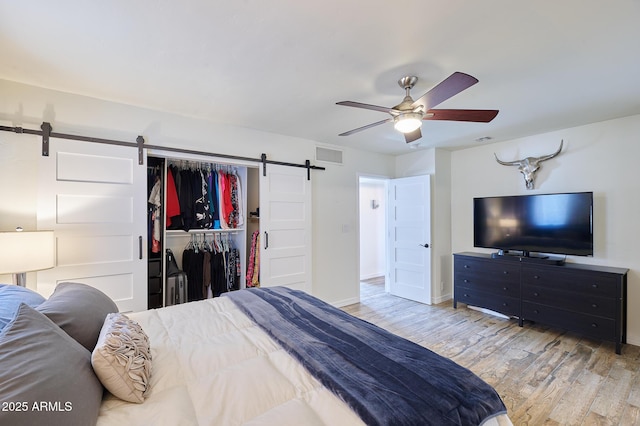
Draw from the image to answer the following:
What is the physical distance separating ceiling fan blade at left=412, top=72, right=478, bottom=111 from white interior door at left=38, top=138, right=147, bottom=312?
2.65m

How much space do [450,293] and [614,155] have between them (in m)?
2.72

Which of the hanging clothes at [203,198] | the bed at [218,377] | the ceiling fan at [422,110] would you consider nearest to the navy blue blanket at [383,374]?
the bed at [218,377]

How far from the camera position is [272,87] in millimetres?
2357

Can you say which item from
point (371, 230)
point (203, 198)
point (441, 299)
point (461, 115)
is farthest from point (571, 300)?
point (203, 198)

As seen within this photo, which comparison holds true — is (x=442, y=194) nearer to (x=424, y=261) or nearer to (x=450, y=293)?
(x=424, y=261)

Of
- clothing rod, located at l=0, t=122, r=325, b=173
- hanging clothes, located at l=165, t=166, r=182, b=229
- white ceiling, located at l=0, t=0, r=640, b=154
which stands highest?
white ceiling, located at l=0, t=0, r=640, b=154

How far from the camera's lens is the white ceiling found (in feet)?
4.87

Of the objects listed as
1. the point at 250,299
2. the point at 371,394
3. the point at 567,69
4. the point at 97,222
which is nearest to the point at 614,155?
the point at 567,69

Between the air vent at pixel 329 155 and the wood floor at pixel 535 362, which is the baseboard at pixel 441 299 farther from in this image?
the air vent at pixel 329 155

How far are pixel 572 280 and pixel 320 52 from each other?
349cm

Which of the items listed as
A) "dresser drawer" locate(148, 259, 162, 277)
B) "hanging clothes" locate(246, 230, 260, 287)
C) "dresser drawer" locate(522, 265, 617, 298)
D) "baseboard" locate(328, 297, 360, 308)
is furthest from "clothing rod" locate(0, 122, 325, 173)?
"dresser drawer" locate(522, 265, 617, 298)

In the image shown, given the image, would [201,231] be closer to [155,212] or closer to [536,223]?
[155,212]

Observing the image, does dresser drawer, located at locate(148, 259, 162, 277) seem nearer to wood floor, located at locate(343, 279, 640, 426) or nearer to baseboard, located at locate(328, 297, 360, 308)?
baseboard, located at locate(328, 297, 360, 308)

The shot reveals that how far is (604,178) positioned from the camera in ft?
10.4
